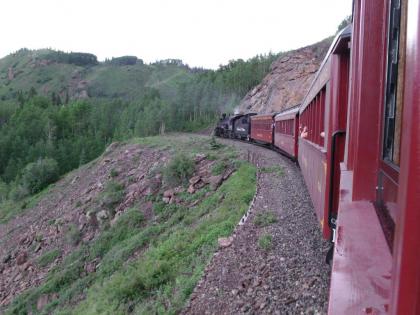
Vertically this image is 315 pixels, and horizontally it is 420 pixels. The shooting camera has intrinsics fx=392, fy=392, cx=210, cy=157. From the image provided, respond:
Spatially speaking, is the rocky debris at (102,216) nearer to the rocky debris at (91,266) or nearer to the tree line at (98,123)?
the rocky debris at (91,266)

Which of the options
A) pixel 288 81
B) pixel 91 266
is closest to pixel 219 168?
pixel 91 266

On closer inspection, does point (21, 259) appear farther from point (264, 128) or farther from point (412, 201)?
point (412, 201)

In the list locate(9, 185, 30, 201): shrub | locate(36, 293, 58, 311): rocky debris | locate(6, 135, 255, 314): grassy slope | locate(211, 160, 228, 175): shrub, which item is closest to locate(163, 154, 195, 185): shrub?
locate(6, 135, 255, 314): grassy slope

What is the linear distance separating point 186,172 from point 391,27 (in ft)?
60.4

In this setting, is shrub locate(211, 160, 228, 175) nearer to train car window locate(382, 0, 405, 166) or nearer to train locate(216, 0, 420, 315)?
train locate(216, 0, 420, 315)

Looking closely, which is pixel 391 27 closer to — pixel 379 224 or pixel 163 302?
pixel 379 224

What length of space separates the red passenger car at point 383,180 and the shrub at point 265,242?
16.6 feet

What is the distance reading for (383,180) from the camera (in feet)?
6.30

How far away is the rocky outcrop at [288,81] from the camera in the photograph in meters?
55.3

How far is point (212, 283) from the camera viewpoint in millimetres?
6727

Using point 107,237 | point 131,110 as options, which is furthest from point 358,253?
point 131,110

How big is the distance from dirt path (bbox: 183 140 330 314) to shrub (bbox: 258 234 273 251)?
60 mm

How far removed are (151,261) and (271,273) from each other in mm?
4146

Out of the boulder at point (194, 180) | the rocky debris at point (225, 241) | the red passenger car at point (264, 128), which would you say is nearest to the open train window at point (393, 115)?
the rocky debris at point (225, 241)
